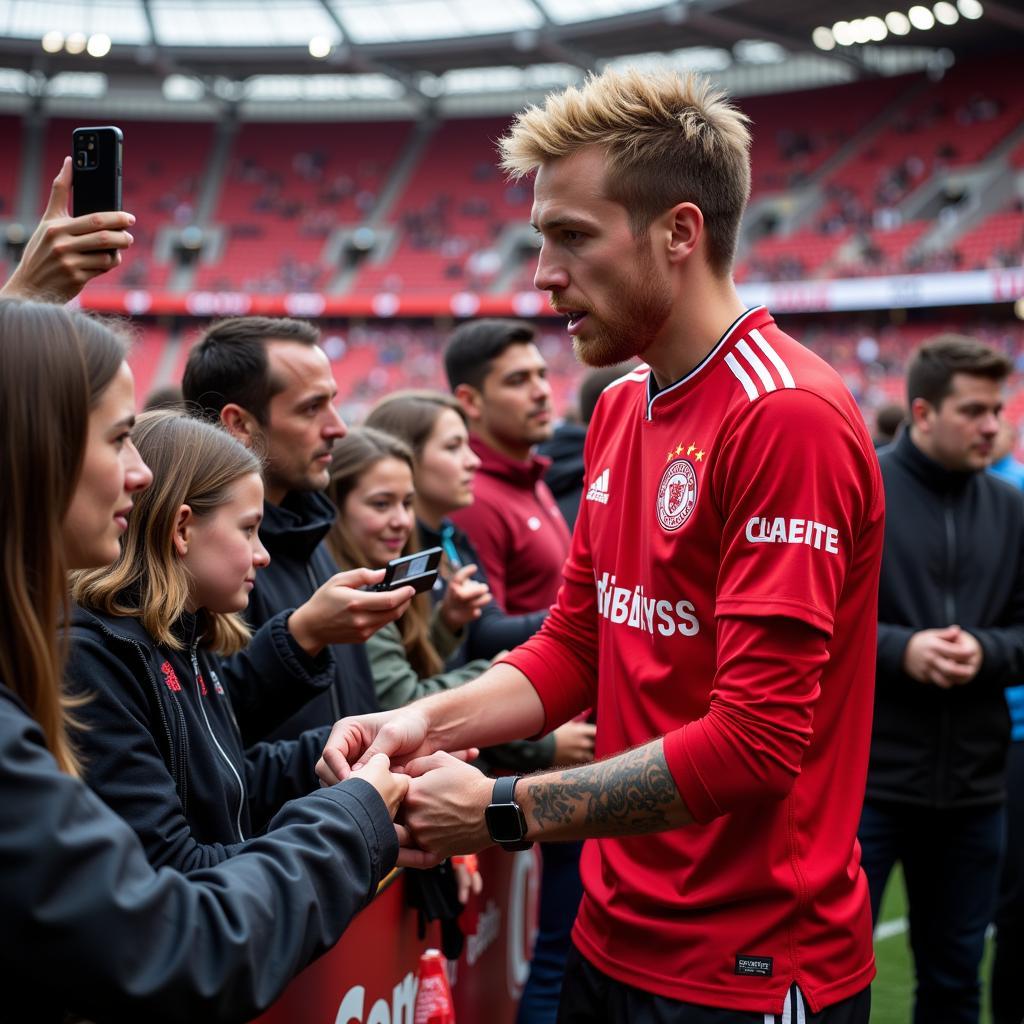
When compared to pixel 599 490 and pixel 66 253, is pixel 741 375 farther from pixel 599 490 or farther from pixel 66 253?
pixel 66 253

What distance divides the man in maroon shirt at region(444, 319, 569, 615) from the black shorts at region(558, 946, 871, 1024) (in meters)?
2.11

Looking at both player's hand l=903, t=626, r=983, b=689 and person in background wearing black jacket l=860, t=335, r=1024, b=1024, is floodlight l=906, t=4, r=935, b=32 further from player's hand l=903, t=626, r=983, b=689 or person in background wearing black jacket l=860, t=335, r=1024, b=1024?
player's hand l=903, t=626, r=983, b=689

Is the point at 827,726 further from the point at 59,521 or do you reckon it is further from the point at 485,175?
the point at 485,175

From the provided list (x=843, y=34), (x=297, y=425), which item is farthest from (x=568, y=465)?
(x=843, y=34)

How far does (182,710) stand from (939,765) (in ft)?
8.87

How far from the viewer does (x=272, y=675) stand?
8.53ft

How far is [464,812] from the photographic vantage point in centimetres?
206

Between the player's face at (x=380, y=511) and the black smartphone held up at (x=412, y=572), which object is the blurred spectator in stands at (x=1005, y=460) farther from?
the black smartphone held up at (x=412, y=572)

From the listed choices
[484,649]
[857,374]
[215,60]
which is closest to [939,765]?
[484,649]

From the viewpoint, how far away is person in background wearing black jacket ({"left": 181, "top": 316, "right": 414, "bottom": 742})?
3051 mm

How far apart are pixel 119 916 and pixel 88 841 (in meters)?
0.09

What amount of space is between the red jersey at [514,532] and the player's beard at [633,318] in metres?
2.15

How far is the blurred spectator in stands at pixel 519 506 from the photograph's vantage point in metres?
3.94

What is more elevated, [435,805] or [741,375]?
[741,375]
